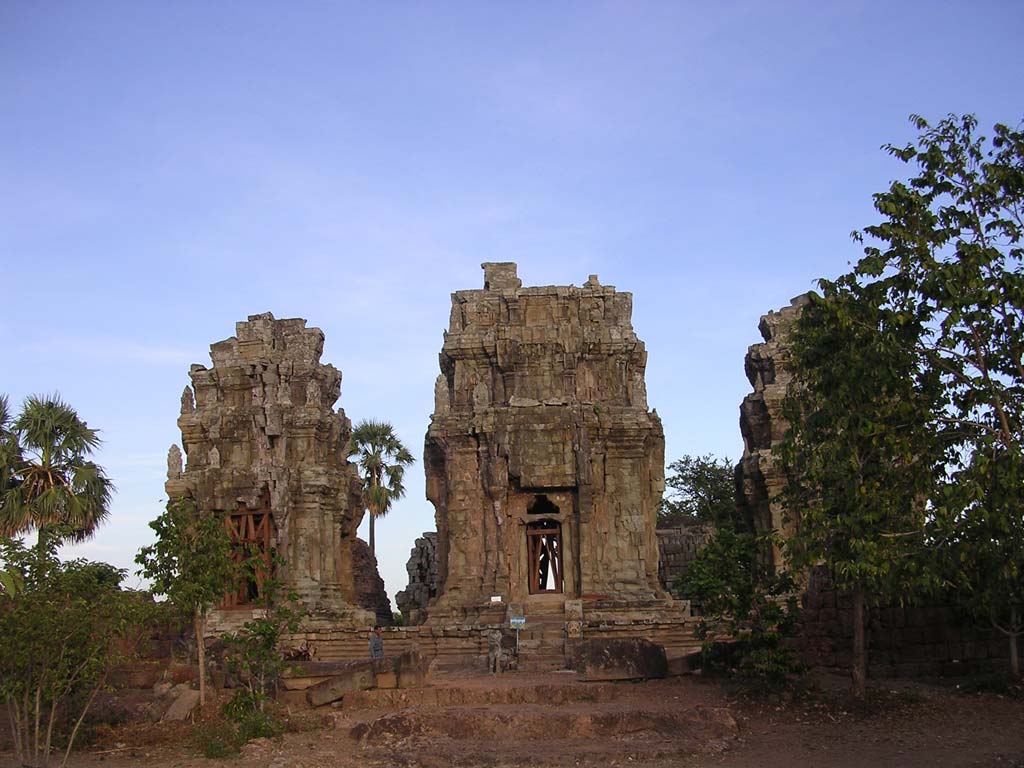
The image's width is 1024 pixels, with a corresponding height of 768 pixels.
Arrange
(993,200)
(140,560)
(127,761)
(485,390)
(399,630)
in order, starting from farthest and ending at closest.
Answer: (485,390) → (399,630) → (140,560) → (127,761) → (993,200)

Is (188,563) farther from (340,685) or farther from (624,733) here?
(624,733)

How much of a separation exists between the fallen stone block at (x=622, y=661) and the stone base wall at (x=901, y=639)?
2.40m

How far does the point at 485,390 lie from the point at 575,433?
8.50 ft

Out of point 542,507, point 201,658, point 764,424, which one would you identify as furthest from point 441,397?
point 201,658

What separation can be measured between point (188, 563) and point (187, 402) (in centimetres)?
1222

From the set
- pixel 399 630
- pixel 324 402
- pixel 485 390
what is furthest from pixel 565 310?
pixel 399 630

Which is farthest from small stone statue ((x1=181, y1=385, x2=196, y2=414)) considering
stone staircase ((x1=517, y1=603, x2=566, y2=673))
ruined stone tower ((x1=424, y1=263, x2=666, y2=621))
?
stone staircase ((x1=517, y1=603, x2=566, y2=673))

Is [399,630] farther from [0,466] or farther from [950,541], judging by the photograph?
[950,541]

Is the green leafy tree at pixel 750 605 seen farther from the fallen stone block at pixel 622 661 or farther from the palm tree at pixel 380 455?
the palm tree at pixel 380 455

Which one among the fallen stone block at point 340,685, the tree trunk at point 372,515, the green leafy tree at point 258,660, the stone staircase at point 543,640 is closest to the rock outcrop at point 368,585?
the tree trunk at point 372,515

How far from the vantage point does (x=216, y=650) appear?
2081 centimetres

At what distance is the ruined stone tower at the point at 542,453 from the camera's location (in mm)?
26688

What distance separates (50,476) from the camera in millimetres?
22766

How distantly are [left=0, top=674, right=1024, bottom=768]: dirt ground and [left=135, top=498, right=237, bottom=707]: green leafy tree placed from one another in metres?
1.89
